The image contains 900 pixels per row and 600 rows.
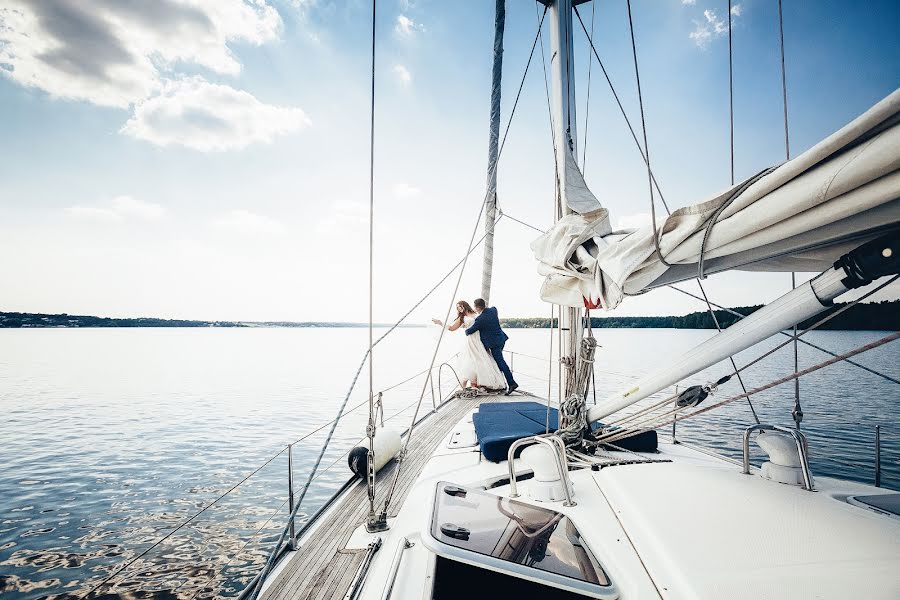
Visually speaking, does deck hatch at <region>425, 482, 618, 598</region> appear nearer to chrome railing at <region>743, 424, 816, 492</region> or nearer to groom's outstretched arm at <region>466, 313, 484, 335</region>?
chrome railing at <region>743, 424, 816, 492</region>

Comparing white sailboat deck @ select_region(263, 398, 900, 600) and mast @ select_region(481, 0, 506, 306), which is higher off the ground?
mast @ select_region(481, 0, 506, 306)

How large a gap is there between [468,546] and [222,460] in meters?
9.39

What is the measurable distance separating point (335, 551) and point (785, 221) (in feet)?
9.95

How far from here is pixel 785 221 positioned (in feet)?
5.02

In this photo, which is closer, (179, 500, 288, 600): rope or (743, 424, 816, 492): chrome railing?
(743, 424, 816, 492): chrome railing

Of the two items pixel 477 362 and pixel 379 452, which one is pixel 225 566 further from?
pixel 477 362

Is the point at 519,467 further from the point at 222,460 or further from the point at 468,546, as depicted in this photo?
the point at 222,460

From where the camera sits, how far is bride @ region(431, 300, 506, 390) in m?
7.80

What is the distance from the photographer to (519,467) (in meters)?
3.00

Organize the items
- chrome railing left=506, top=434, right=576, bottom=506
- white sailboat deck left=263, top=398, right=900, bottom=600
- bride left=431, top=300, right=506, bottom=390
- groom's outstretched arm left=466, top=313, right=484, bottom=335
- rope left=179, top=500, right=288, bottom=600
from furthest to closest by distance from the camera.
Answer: bride left=431, top=300, right=506, bottom=390 < groom's outstretched arm left=466, top=313, right=484, bottom=335 < rope left=179, top=500, right=288, bottom=600 < chrome railing left=506, top=434, right=576, bottom=506 < white sailboat deck left=263, top=398, right=900, bottom=600

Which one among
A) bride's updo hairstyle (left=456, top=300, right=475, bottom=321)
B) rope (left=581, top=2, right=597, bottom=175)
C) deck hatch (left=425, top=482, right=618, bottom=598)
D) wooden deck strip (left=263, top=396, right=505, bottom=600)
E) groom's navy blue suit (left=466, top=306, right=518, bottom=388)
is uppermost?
rope (left=581, top=2, right=597, bottom=175)

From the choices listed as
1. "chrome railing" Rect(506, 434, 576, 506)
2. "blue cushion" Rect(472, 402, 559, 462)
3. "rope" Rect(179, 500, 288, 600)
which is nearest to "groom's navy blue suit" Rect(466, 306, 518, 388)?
"blue cushion" Rect(472, 402, 559, 462)

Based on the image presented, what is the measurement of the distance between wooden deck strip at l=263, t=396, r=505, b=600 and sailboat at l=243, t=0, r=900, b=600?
2cm

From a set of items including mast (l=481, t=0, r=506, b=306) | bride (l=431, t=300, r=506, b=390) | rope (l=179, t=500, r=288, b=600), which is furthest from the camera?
bride (l=431, t=300, r=506, b=390)
